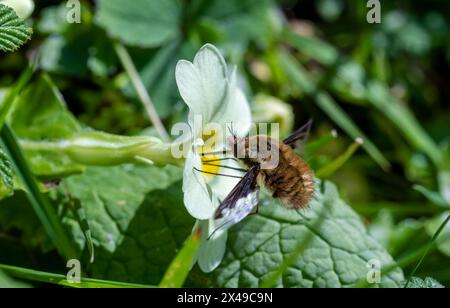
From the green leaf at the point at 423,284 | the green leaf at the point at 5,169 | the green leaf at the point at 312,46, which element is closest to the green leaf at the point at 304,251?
the green leaf at the point at 423,284

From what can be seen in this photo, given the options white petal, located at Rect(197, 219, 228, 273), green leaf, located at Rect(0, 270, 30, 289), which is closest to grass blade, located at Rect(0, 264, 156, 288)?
green leaf, located at Rect(0, 270, 30, 289)

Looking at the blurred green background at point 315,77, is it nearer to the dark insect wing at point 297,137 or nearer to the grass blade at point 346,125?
the grass blade at point 346,125

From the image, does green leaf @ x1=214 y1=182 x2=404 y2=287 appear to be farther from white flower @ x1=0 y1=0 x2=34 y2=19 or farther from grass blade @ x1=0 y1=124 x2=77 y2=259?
white flower @ x1=0 y1=0 x2=34 y2=19

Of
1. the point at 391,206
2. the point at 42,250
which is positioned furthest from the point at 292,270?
the point at 391,206
